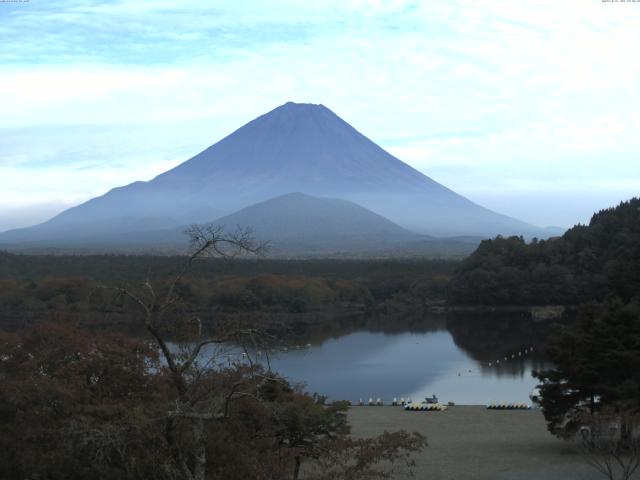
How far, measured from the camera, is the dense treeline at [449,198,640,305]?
1725 inches

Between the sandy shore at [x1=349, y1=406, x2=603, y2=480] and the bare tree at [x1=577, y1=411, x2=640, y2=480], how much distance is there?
260 mm

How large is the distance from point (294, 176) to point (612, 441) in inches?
6547

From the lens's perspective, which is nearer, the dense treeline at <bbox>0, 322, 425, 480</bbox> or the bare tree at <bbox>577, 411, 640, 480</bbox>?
the dense treeline at <bbox>0, 322, 425, 480</bbox>

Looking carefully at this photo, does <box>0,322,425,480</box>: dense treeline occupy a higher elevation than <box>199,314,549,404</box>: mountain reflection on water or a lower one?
higher

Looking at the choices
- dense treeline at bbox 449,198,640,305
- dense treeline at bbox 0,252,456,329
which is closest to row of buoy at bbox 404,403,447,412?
dense treeline at bbox 0,252,456,329

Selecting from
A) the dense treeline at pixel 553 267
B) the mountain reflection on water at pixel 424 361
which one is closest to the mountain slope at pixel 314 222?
the dense treeline at pixel 553 267

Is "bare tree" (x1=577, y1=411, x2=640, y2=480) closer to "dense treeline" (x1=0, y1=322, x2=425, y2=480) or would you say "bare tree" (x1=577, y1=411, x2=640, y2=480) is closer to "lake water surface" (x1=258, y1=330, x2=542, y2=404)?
"dense treeline" (x1=0, y1=322, x2=425, y2=480)

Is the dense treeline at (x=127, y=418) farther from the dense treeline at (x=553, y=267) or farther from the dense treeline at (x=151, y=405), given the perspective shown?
the dense treeline at (x=553, y=267)

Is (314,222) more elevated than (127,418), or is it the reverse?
(314,222)

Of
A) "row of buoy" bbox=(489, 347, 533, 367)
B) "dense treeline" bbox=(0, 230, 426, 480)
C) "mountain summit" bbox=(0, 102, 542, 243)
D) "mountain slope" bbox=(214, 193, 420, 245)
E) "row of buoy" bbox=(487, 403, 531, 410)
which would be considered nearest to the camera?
"dense treeline" bbox=(0, 230, 426, 480)

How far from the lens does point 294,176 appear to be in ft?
580

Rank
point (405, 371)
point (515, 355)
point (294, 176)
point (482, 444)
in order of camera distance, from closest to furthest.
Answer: point (482, 444) → point (405, 371) → point (515, 355) → point (294, 176)

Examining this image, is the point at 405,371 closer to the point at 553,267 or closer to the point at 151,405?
the point at 151,405

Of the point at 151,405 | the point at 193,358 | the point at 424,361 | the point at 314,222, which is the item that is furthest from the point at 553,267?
the point at 314,222
